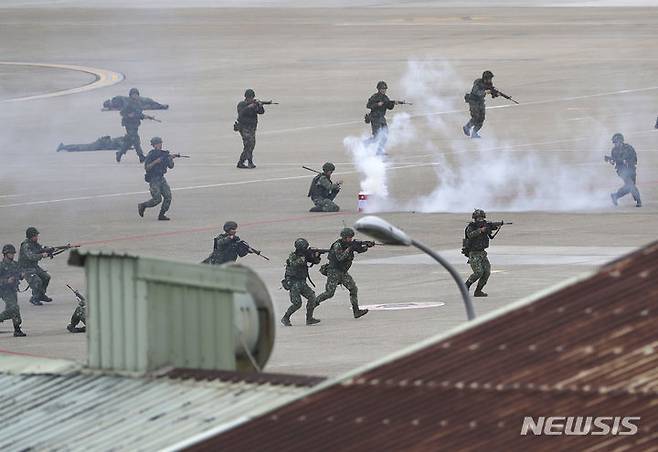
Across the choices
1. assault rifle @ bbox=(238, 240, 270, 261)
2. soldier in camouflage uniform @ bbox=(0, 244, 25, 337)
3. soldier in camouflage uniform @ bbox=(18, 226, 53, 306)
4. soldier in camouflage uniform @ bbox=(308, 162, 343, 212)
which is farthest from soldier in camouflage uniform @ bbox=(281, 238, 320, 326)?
soldier in camouflage uniform @ bbox=(308, 162, 343, 212)

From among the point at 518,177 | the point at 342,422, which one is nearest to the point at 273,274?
the point at 518,177

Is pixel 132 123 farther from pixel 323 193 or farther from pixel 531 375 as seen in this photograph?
pixel 531 375

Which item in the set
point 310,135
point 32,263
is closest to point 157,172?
point 32,263

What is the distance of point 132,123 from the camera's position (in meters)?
63.5

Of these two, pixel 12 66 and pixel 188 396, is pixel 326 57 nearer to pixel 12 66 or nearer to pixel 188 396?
pixel 12 66

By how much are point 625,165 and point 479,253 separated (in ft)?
45.3

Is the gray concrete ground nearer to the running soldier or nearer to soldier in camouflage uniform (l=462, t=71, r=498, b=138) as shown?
soldier in camouflage uniform (l=462, t=71, r=498, b=138)

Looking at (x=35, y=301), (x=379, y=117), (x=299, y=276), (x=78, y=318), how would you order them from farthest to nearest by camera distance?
(x=379, y=117) → (x=35, y=301) → (x=299, y=276) → (x=78, y=318)

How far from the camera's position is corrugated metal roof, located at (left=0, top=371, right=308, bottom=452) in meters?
14.4

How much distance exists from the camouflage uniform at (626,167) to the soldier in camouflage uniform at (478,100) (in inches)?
526

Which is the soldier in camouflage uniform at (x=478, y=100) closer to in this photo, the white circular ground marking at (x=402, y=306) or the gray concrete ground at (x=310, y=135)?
the gray concrete ground at (x=310, y=135)

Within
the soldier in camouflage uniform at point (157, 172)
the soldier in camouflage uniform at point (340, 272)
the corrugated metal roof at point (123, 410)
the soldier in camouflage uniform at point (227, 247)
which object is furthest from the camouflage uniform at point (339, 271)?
the corrugated metal roof at point (123, 410)

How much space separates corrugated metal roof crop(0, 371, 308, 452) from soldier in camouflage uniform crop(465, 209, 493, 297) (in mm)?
22118

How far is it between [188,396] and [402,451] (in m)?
3.22
